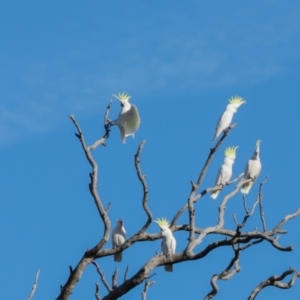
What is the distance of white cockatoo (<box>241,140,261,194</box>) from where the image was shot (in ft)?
26.6

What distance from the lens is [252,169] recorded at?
27.2 ft

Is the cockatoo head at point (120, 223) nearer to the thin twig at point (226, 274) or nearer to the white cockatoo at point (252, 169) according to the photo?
the white cockatoo at point (252, 169)

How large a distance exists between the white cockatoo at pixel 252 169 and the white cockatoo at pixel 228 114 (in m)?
0.44

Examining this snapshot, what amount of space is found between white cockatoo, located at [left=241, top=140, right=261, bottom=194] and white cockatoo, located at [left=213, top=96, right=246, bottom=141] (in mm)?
444

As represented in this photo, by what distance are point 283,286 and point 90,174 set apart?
1.66 m

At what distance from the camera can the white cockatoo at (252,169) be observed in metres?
8.10

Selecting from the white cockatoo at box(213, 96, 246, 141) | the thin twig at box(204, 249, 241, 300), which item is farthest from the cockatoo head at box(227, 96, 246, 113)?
the thin twig at box(204, 249, 241, 300)

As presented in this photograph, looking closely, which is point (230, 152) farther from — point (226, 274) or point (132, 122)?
point (226, 274)

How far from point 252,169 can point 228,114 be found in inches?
25.3

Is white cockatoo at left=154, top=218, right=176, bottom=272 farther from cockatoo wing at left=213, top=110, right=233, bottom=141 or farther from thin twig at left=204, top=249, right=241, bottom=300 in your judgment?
cockatoo wing at left=213, top=110, right=233, bottom=141

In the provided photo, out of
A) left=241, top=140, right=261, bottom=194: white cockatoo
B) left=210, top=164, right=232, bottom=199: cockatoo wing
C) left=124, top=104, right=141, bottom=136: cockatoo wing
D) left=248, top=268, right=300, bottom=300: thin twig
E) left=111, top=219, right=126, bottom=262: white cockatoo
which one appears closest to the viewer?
left=248, top=268, right=300, bottom=300: thin twig

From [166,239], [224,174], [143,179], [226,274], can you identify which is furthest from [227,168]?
[226,274]

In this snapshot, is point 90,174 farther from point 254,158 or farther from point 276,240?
point 254,158

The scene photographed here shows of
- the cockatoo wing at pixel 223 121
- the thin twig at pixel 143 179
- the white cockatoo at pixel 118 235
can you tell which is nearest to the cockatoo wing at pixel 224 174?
the cockatoo wing at pixel 223 121
